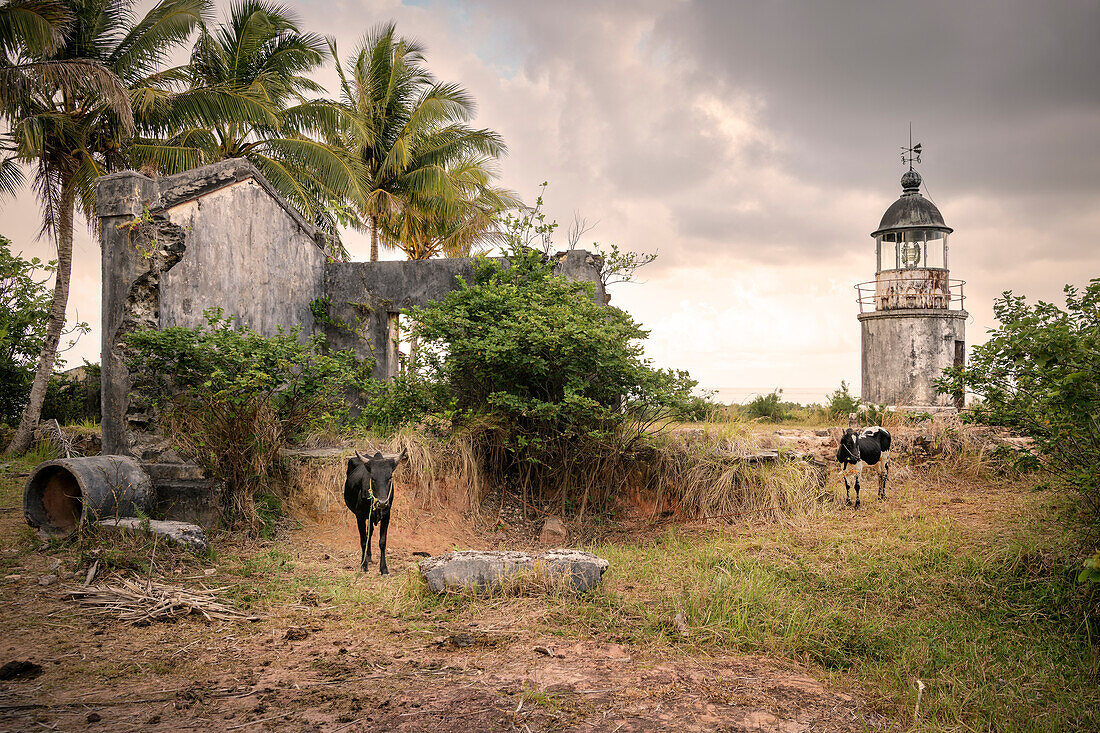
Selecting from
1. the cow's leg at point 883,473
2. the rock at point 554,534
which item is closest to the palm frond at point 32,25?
the rock at point 554,534

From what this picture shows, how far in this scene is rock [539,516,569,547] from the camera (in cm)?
844

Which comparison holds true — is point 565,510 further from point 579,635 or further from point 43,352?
point 43,352

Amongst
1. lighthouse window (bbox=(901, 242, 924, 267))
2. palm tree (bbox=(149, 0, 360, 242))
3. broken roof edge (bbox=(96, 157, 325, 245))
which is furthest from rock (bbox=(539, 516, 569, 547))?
lighthouse window (bbox=(901, 242, 924, 267))

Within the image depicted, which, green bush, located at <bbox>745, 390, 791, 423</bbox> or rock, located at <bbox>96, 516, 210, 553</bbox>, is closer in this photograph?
rock, located at <bbox>96, 516, 210, 553</bbox>

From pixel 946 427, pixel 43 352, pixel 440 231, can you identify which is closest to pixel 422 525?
pixel 946 427

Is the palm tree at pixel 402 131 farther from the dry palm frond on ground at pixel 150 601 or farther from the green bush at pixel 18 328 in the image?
the dry palm frond on ground at pixel 150 601

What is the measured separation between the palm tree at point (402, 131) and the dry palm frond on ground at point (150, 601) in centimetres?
1509

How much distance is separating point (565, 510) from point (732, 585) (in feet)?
12.2

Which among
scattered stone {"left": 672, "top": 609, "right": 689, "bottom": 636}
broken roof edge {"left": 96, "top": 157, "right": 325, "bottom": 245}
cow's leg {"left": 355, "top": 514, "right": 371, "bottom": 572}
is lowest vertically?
scattered stone {"left": 672, "top": 609, "right": 689, "bottom": 636}

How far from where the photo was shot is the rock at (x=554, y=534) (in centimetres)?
844

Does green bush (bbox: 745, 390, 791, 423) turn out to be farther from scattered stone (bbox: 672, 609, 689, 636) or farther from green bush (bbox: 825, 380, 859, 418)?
scattered stone (bbox: 672, 609, 689, 636)

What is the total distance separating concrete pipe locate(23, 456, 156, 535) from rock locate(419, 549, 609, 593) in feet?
10.4

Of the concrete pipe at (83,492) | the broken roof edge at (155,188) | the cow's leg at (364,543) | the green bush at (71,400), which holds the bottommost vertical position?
the cow's leg at (364,543)

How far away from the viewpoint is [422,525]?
326 inches
